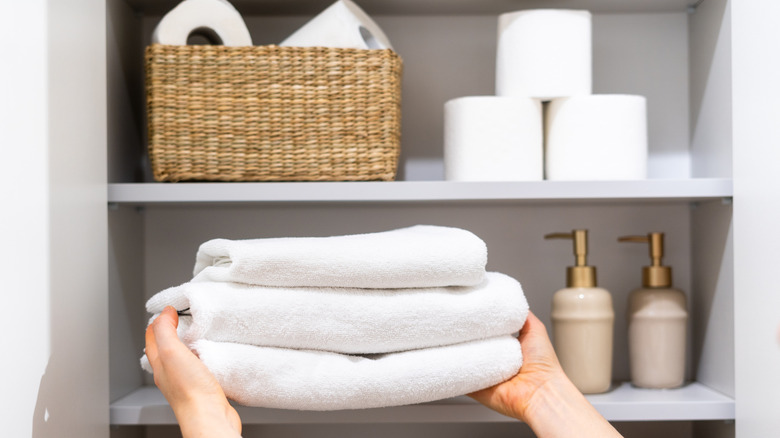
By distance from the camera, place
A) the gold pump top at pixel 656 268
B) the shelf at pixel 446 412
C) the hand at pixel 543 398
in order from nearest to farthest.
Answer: the hand at pixel 543 398 < the shelf at pixel 446 412 < the gold pump top at pixel 656 268

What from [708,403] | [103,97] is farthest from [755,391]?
[103,97]

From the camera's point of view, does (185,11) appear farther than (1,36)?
Yes

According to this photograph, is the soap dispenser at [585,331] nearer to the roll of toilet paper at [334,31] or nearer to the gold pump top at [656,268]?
the gold pump top at [656,268]

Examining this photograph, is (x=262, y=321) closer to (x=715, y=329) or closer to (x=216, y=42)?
(x=216, y=42)

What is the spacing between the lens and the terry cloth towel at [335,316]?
0.67m

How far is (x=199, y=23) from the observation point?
2.74ft

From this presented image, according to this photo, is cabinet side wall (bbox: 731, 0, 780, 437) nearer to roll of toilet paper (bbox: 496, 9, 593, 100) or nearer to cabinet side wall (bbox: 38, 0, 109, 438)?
roll of toilet paper (bbox: 496, 9, 593, 100)

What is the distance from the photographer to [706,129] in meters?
0.95

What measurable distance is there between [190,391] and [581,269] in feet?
1.65

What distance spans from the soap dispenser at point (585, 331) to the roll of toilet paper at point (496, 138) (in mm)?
155

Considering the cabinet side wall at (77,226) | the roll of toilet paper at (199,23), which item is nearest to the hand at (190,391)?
the cabinet side wall at (77,226)

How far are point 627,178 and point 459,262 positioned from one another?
0.91ft

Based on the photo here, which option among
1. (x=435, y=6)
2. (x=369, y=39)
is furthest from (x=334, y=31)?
(x=435, y=6)

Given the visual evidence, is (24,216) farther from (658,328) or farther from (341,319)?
Answer: (658,328)
